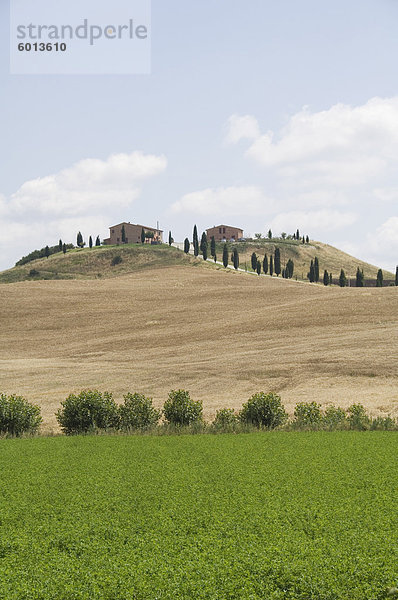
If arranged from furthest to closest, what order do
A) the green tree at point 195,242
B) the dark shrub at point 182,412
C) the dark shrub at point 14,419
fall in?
the green tree at point 195,242 → the dark shrub at point 182,412 → the dark shrub at point 14,419

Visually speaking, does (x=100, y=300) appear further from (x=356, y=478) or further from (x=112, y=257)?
(x=112, y=257)

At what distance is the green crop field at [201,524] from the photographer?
8914 millimetres

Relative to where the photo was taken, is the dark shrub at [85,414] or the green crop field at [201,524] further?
the dark shrub at [85,414]

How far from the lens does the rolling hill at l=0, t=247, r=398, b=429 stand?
120 feet

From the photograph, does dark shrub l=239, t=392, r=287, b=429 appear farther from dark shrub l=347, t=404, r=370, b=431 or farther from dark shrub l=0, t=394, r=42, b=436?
dark shrub l=0, t=394, r=42, b=436

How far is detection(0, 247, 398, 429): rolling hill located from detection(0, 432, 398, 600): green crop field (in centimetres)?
1349

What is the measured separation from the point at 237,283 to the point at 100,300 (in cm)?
2575

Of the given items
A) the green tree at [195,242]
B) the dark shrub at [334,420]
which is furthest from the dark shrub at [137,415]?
the green tree at [195,242]

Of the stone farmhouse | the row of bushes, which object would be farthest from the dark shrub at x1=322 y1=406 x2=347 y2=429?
the stone farmhouse

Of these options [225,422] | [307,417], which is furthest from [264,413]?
[225,422]

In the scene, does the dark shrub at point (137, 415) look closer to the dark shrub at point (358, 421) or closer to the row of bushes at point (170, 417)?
the row of bushes at point (170, 417)

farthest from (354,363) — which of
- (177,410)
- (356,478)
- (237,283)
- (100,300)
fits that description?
(237,283)

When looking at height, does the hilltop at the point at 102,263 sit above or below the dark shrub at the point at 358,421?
above

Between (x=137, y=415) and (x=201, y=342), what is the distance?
27.3 m
